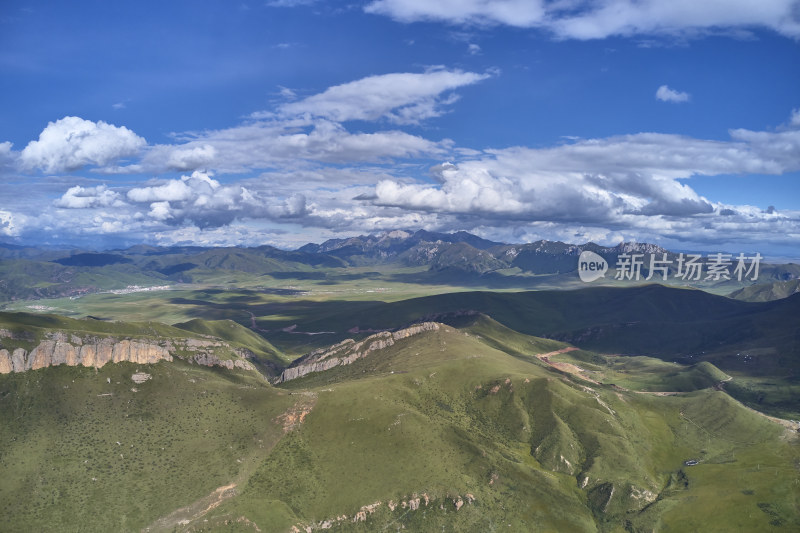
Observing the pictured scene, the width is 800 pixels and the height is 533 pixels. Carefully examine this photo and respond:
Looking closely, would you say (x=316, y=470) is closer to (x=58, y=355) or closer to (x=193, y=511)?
(x=193, y=511)

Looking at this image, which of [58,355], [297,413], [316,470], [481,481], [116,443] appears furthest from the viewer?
[58,355]

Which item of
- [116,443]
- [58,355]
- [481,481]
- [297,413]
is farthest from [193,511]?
[58,355]

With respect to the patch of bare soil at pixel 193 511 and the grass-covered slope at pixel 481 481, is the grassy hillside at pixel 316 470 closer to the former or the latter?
the patch of bare soil at pixel 193 511

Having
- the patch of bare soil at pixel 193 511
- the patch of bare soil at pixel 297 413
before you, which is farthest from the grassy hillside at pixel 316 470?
the patch of bare soil at pixel 297 413

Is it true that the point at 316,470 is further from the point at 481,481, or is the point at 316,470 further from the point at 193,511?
the point at 481,481

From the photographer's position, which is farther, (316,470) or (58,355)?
(58,355)

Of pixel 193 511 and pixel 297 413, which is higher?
pixel 297 413

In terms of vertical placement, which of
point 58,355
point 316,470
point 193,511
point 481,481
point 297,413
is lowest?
point 193,511

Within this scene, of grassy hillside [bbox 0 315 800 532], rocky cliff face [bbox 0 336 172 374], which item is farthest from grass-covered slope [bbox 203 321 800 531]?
rocky cliff face [bbox 0 336 172 374]

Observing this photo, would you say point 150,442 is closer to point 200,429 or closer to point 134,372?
point 200,429

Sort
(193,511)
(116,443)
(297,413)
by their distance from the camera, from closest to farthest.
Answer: (193,511), (116,443), (297,413)

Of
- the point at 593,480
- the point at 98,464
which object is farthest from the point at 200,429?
the point at 593,480
